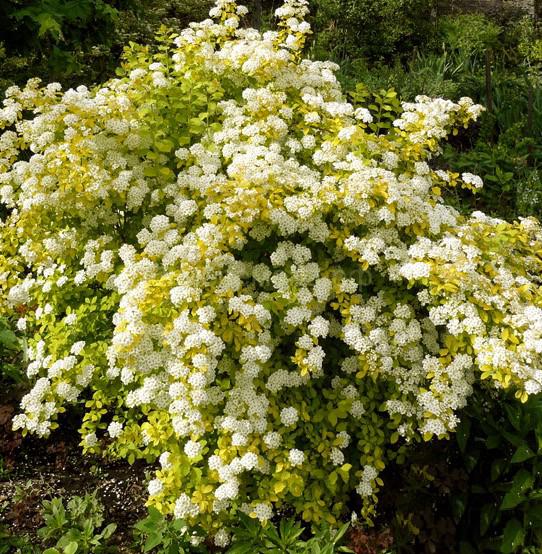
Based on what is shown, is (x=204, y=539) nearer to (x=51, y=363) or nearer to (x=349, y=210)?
(x=51, y=363)

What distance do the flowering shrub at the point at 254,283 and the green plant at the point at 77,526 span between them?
1.11 feet

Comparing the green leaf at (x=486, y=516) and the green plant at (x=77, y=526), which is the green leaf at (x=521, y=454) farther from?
the green plant at (x=77, y=526)

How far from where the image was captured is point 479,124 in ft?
21.3

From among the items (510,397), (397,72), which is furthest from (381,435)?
(397,72)

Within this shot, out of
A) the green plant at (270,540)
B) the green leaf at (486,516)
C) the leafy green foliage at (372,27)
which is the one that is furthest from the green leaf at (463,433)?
the leafy green foliage at (372,27)

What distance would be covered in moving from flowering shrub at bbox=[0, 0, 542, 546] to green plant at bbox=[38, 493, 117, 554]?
339 mm

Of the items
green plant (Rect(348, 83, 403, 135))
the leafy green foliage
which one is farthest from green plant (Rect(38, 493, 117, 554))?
the leafy green foliage

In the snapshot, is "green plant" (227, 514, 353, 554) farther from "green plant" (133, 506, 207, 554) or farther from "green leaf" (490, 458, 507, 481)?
"green leaf" (490, 458, 507, 481)

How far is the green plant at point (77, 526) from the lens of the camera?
2.81m

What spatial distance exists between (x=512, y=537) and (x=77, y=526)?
1910 millimetres

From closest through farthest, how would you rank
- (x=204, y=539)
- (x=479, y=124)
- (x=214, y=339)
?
(x=214, y=339) → (x=204, y=539) → (x=479, y=124)

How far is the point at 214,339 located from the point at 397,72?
5.95 m

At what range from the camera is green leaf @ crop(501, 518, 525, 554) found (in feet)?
8.63

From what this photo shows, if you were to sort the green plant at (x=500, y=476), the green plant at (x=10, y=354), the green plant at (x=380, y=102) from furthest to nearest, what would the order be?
the green plant at (x=10, y=354)
the green plant at (x=380, y=102)
the green plant at (x=500, y=476)
